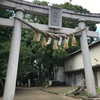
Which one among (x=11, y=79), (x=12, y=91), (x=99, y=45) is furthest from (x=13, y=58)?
(x=99, y=45)

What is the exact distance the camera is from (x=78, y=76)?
2183cm

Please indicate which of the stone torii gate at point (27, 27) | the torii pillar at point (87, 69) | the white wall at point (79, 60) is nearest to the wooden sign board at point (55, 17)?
the stone torii gate at point (27, 27)

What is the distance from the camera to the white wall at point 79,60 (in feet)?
55.5

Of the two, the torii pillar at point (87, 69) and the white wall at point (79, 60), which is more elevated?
the white wall at point (79, 60)

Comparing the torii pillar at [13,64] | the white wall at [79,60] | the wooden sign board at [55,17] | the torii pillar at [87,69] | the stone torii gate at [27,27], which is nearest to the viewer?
the torii pillar at [13,64]

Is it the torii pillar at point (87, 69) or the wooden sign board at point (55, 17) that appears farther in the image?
the torii pillar at point (87, 69)

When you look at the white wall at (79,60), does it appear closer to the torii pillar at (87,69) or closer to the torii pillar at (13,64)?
the torii pillar at (87,69)

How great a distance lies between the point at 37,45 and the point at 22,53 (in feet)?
25.5

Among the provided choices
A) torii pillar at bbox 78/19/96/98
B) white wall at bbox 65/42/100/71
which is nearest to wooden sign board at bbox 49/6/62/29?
torii pillar at bbox 78/19/96/98

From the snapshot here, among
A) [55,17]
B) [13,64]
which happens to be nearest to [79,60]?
[55,17]

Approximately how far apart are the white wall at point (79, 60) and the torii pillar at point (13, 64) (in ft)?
36.0

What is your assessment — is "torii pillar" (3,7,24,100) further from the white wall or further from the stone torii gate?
the white wall

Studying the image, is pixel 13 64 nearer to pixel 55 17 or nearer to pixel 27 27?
pixel 27 27

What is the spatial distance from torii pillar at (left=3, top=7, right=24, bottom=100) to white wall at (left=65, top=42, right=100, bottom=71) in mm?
10975
